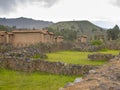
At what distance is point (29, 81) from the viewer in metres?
18.2

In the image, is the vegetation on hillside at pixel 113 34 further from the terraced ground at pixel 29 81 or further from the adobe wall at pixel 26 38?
the terraced ground at pixel 29 81

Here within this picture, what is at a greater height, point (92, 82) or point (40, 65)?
point (92, 82)

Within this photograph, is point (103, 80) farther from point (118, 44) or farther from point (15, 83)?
point (118, 44)

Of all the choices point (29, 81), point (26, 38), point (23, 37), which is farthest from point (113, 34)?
point (29, 81)

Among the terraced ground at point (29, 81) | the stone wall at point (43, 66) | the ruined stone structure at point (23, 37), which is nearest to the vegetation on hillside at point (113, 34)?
the ruined stone structure at point (23, 37)

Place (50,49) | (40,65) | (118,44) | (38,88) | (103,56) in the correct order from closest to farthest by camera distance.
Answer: (38,88) → (40,65) → (103,56) → (50,49) → (118,44)

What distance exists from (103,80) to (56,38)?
7436cm

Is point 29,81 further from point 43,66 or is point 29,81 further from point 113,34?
point 113,34

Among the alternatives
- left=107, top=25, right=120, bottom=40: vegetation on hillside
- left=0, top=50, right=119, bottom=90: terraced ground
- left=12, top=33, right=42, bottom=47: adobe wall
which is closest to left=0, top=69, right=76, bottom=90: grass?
left=0, top=50, right=119, bottom=90: terraced ground

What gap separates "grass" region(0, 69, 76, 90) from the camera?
16.5m

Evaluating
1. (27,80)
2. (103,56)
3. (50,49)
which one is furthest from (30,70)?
(50,49)

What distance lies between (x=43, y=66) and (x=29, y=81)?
13.8 feet

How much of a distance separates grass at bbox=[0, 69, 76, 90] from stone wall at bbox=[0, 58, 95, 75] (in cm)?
59

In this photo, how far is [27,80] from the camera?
18.6 meters
